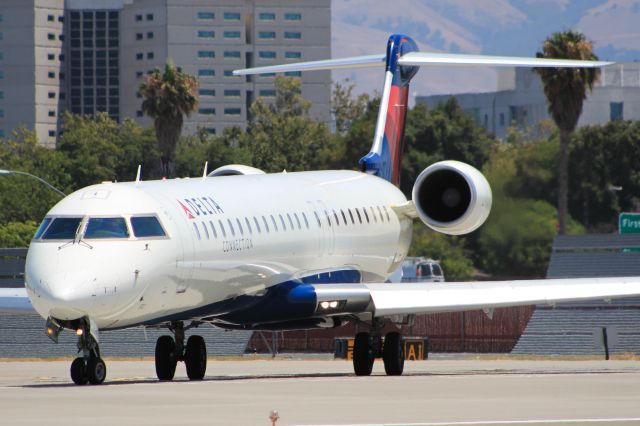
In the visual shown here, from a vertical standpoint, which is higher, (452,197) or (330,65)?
(330,65)

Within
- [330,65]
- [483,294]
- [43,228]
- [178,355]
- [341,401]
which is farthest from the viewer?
[330,65]

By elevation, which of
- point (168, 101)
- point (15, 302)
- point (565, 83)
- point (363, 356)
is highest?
point (565, 83)

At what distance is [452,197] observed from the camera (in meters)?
34.6

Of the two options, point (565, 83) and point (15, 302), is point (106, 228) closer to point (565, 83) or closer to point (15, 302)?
point (15, 302)

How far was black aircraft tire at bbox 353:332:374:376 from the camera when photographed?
3250 centimetres

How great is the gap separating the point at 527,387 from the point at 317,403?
460cm

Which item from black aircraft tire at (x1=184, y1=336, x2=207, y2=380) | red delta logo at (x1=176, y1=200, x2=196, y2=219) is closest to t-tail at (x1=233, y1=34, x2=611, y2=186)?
black aircraft tire at (x1=184, y1=336, x2=207, y2=380)

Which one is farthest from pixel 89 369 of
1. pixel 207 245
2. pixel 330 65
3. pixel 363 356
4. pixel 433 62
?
pixel 330 65

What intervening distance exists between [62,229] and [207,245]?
116 inches

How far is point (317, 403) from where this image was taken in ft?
74.4

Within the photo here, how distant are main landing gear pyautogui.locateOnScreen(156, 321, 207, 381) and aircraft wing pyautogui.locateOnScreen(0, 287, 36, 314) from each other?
2.48m

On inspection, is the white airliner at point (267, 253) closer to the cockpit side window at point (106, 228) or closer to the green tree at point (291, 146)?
the cockpit side window at point (106, 228)

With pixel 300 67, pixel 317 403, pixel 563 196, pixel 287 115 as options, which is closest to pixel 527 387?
pixel 317 403

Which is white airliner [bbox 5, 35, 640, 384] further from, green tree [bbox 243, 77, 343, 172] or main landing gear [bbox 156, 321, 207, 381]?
green tree [bbox 243, 77, 343, 172]
